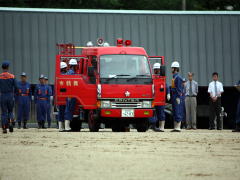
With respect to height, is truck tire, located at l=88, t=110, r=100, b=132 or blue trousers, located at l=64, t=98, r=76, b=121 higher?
blue trousers, located at l=64, t=98, r=76, b=121

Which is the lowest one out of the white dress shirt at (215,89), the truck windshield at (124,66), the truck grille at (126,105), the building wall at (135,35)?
the truck grille at (126,105)

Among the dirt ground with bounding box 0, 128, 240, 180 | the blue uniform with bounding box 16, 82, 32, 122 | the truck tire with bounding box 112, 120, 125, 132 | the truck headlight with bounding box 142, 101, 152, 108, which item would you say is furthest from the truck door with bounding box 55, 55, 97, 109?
the blue uniform with bounding box 16, 82, 32, 122

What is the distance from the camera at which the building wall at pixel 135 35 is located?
104 feet

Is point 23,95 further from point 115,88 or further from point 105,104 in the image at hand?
point 115,88

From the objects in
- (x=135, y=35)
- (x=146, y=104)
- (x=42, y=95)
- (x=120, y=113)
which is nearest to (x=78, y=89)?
(x=120, y=113)

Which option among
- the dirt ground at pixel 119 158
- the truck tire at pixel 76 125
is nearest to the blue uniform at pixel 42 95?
the truck tire at pixel 76 125

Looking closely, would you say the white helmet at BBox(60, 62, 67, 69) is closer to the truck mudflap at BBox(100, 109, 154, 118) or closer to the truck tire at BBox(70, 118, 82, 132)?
the truck tire at BBox(70, 118, 82, 132)

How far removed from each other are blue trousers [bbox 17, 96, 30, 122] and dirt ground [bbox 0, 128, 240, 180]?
35.2 ft

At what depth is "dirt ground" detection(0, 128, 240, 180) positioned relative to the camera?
35.5 feet

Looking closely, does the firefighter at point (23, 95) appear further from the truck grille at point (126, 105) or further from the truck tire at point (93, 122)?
the truck grille at point (126, 105)

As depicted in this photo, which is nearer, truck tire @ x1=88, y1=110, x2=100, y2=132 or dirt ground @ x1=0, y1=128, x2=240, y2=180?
dirt ground @ x1=0, y1=128, x2=240, y2=180

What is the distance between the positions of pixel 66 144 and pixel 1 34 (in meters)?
16.3

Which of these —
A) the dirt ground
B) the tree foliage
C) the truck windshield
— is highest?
the tree foliage

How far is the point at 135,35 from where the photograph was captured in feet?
108
